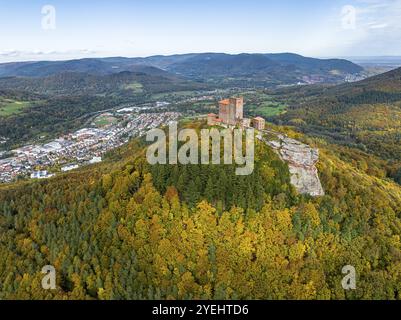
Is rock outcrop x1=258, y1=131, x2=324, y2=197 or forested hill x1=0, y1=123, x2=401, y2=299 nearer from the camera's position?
forested hill x1=0, y1=123, x2=401, y2=299

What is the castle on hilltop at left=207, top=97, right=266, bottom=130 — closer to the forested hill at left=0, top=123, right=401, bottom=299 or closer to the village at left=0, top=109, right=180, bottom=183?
the forested hill at left=0, top=123, right=401, bottom=299

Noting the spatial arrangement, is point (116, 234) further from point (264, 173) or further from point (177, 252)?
point (264, 173)

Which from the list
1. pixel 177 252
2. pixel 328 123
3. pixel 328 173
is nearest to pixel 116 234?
pixel 177 252

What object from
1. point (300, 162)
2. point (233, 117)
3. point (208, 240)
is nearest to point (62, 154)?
point (233, 117)

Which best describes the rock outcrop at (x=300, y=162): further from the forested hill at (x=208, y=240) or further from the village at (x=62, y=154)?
the village at (x=62, y=154)

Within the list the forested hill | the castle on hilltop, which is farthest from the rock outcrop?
the castle on hilltop

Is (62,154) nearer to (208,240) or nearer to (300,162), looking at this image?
(208,240)
